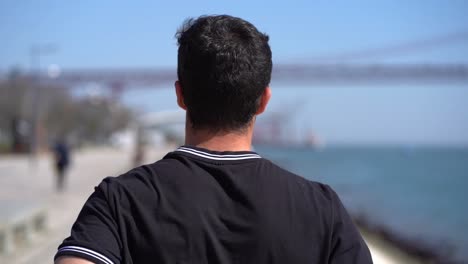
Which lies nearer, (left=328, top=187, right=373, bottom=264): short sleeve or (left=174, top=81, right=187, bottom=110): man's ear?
(left=328, top=187, right=373, bottom=264): short sleeve

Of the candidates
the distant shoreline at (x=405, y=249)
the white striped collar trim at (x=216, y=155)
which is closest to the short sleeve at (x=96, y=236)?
the white striped collar trim at (x=216, y=155)

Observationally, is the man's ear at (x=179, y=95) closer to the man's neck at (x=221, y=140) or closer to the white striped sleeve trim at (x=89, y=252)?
the man's neck at (x=221, y=140)

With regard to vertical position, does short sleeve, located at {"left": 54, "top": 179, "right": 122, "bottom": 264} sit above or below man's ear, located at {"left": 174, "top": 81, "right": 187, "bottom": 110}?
below

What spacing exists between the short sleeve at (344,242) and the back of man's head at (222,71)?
294 mm

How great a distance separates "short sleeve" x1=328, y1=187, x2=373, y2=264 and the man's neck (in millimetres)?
238

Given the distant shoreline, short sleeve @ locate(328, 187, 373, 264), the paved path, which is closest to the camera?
short sleeve @ locate(328, 187, 373, 264)

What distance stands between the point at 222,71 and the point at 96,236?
0.44 metres

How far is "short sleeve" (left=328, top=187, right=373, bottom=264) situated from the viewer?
1350 millimetres

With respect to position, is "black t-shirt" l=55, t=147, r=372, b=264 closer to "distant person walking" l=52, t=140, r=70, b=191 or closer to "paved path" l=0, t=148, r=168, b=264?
"paved path" l=0, t=148, r=168, b=264

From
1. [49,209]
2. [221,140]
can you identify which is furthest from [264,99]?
[49,209]

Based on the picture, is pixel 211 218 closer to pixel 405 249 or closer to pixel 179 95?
pixel 179 95

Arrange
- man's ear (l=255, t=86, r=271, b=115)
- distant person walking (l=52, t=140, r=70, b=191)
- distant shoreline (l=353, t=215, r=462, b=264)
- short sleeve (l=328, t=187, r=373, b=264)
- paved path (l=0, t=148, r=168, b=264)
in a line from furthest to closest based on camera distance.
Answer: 1. distant person walking (l=52, t=140, r=70, b=191)
2. distant shoreline (l=353, t=215, r=462, b=264)
3. paved path (l=0, t=148, r=168, b=264)
4. man's ear (l=255, t=86, r=271, b=115)
5. short sleeve (l=328, t=187, r=373, b=264)

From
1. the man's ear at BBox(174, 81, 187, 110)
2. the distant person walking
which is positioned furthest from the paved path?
the man's ear at BBox(174, 81, 187, 110)

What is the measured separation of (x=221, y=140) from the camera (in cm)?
142
